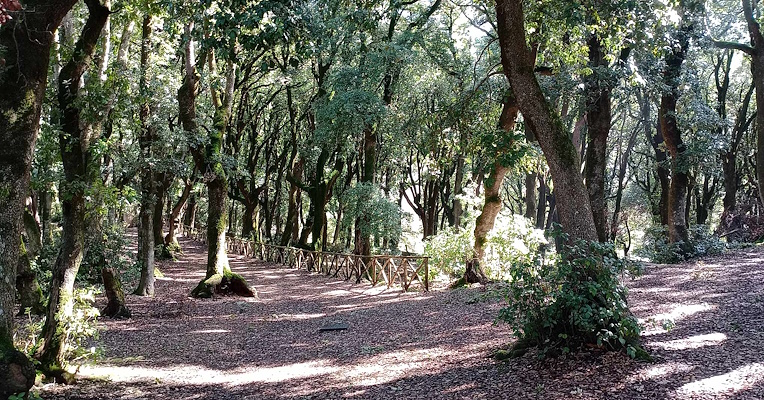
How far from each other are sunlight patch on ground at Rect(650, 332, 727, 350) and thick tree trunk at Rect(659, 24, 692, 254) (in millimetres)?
9708

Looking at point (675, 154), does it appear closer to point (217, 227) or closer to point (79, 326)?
point (217, 227)

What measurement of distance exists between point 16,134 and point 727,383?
683 centimetres

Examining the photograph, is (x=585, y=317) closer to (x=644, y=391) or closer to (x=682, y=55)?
(x=644, y=391)

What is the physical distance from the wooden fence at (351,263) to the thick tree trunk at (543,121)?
9.11 metres

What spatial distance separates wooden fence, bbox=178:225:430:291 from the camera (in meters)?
15.9

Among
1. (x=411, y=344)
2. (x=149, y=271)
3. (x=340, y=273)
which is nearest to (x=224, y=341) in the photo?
(x=411, y=344)

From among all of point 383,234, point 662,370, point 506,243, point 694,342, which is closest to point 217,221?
point 383,234

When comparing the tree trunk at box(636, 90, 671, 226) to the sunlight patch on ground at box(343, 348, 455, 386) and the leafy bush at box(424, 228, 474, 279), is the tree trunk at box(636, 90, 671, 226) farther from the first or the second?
the sunlight patch on ground at box(343, 348, 455, 386)

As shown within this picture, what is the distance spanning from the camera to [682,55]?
46.2ft

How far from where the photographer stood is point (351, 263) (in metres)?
19.1

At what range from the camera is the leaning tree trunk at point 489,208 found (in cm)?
1181

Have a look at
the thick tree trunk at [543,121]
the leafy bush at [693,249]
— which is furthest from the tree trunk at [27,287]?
the leafy bush at [693,249]

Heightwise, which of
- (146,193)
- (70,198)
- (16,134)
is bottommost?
(70,198)

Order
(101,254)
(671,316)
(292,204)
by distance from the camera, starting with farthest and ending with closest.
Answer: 1. (292,204)
2. (101,254)
3. (671,316)
